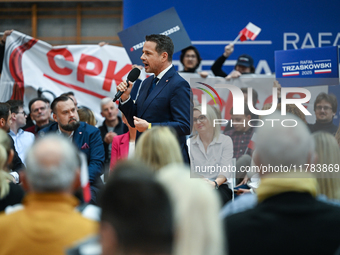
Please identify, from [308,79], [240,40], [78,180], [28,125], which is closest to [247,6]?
[240,40]

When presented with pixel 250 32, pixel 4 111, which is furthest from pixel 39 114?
pixel 250 32

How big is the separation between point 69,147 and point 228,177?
2553 millimetres

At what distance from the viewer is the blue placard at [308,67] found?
4.48 metres

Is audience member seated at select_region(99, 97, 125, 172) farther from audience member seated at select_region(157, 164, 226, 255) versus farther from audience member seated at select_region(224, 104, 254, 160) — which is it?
audience member seated at select_region(157, 164, 226, 255)

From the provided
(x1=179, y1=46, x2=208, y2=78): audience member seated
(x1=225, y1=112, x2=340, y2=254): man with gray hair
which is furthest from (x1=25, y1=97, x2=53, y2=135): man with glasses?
(x1=225, y1=112, x2=340, y2=254): man with gray hair

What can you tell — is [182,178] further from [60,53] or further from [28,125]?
[60,53]

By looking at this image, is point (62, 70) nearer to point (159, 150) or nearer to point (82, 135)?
point (82, 135)

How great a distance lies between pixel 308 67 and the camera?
4.58 m

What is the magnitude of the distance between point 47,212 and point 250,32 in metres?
4.62

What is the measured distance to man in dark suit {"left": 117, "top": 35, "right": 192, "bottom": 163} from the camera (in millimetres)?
3166

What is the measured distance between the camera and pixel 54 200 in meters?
1.49

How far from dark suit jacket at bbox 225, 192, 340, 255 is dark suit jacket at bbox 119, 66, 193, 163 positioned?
158 cm

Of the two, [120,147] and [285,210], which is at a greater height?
[120,147]

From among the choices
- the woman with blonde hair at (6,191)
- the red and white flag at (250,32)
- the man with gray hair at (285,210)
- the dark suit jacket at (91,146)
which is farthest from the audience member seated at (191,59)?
the man with gray hair at (285,210)
